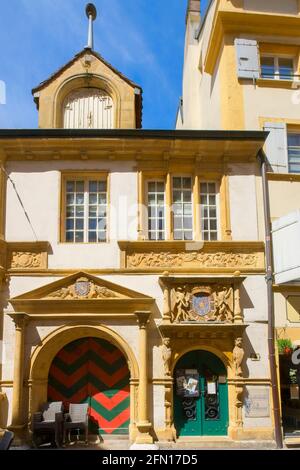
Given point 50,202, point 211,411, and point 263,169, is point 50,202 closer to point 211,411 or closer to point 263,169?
point 263,169

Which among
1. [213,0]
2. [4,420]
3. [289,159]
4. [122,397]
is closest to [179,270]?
[122,397]

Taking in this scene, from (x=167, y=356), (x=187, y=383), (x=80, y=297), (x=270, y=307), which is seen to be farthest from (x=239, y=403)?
(x=80, y=297)

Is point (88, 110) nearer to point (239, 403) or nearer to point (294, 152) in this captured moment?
point (294, 152)

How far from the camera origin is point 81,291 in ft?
42.8

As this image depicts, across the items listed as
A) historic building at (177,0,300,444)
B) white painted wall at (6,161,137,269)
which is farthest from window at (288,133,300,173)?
white painted wall at (6,161,137,269)

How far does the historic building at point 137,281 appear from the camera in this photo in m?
12.7

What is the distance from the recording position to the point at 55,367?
1325 centimetres

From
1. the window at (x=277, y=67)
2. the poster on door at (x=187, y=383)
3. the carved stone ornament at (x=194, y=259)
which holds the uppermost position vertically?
the window at (x=277, y=67)

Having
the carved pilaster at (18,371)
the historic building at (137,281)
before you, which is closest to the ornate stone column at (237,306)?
the historic building at (137,281)

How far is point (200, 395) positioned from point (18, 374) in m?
4.32

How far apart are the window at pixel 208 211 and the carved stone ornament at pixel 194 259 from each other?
645 millimetres

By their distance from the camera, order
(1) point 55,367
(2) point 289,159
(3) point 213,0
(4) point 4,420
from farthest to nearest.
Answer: (3) point 213,0
(2) point 289,159
(1) point 55,367
(4) point 4,420

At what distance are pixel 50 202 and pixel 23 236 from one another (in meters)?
1.09

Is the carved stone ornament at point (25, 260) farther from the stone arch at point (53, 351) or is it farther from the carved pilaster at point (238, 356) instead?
the carved pilaster at point (238, 356)
